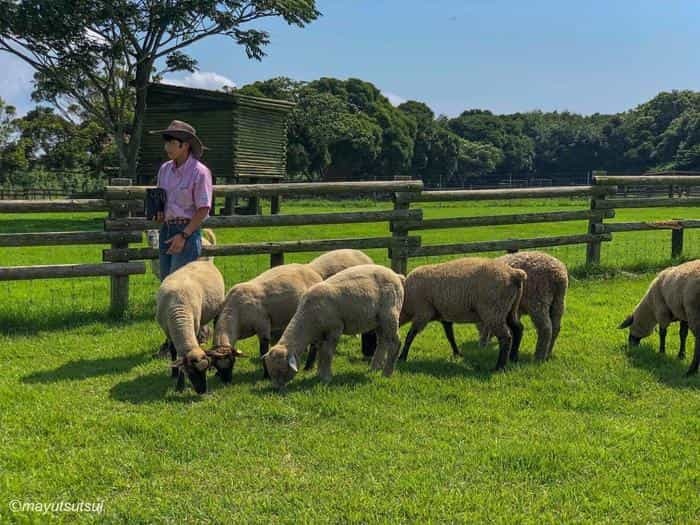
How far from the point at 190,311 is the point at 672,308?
211 inches

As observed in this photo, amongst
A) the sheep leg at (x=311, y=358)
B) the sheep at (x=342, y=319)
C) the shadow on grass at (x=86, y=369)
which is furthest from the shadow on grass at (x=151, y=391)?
the sheep leg at (x=311, y=358)

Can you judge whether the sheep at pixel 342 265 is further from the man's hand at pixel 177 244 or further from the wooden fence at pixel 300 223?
the man's hand at pixel 177 244

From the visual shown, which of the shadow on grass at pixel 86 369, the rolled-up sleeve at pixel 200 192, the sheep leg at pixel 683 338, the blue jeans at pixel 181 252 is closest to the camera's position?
the shadow on grass at pixel 86 369

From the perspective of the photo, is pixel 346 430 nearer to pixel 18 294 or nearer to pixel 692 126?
pixel 18 294

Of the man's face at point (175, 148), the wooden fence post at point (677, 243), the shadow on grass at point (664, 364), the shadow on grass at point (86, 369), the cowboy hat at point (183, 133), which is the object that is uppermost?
the cowboy hat at point (183, 133)

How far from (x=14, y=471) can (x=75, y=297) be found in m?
6.81

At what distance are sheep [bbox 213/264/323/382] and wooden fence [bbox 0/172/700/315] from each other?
242 centimetres

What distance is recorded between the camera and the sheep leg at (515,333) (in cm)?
747

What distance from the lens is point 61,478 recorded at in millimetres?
4430

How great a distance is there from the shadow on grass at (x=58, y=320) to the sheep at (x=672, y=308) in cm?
660

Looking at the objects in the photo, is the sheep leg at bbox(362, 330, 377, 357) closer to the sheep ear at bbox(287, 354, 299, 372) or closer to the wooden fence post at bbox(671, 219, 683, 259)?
the sheep ear at bbox(287, 354, 299, 372)

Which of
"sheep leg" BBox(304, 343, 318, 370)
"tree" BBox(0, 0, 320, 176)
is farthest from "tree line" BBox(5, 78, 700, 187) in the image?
"sheep leg" BBox(304, 343, 318, 370)

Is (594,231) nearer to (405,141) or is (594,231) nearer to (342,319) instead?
(342,319)

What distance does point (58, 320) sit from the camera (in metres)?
9.05
